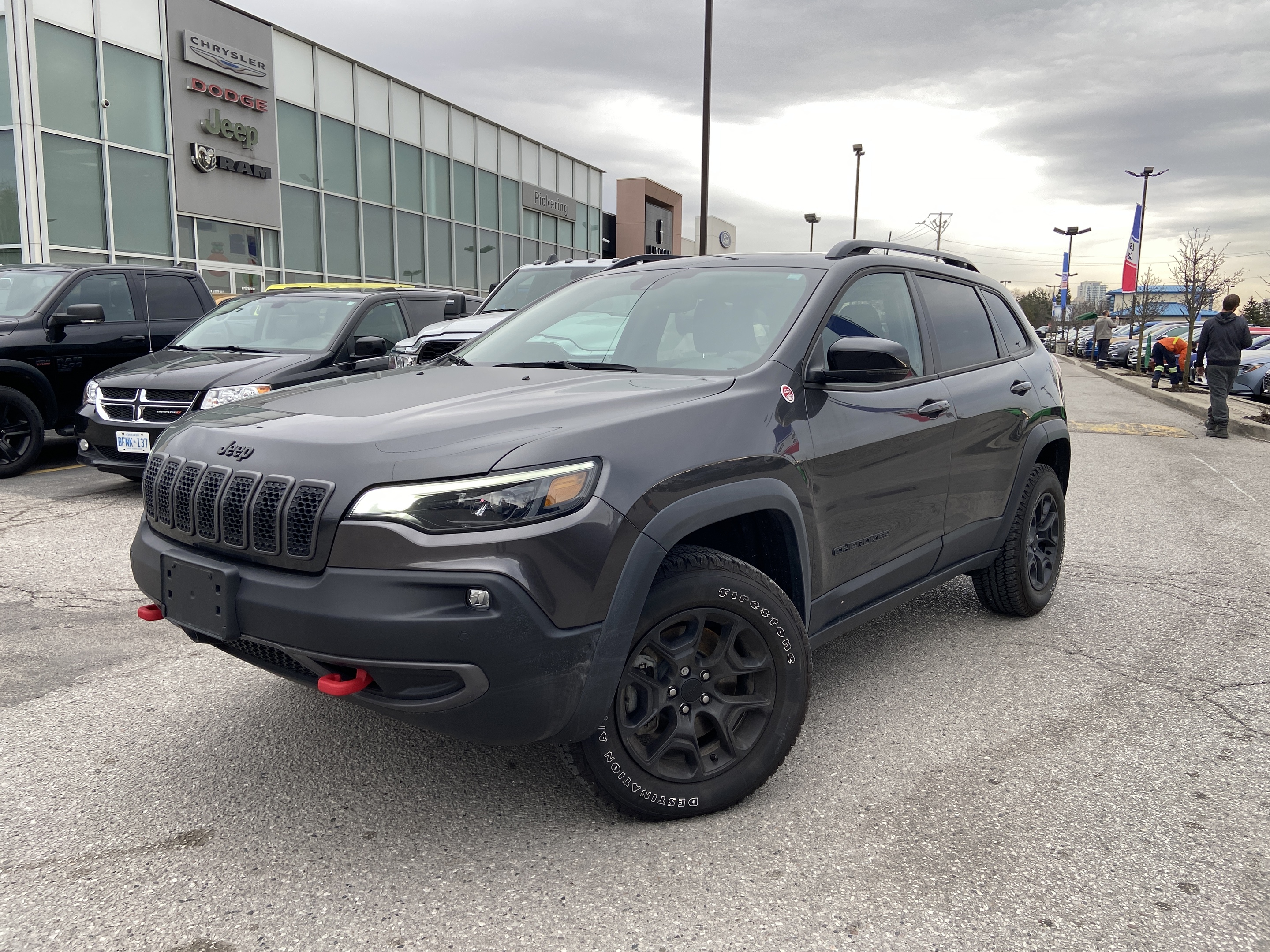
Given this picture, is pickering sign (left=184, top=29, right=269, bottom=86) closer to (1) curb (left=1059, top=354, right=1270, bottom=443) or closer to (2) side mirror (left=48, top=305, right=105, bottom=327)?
(2) side mirror (left=48, top=305, right=105, bottom=327)

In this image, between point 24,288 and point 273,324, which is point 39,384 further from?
point 273,324

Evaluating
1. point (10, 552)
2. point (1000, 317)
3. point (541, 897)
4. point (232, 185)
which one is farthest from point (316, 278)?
point (541, 897)

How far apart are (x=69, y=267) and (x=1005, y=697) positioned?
9.28 metres

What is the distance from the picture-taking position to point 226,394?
7.38 metres

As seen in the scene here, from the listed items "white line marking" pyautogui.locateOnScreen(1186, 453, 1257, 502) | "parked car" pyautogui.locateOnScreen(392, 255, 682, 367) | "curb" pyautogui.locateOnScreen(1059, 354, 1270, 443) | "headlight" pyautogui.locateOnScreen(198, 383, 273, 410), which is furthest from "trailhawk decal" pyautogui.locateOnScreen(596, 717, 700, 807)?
"curb" pyautogui.locateOnScreen(1059, 354, 1270, 443)

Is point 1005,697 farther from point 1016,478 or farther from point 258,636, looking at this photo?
point 258,636

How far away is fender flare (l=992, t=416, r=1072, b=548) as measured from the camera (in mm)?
4477

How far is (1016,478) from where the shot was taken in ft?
14.8

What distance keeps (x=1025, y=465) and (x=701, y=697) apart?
2.57m

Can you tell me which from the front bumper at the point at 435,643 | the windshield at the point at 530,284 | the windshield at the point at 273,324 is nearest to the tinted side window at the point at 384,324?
the windshield at the point at 273,324

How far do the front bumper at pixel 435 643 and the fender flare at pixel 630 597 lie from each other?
33 millimetres

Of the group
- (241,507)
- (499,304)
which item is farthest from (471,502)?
(499,304)

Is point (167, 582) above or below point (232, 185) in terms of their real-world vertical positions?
below

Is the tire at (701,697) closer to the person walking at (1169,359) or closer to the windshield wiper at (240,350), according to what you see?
the windshield wiper at (240,350)
